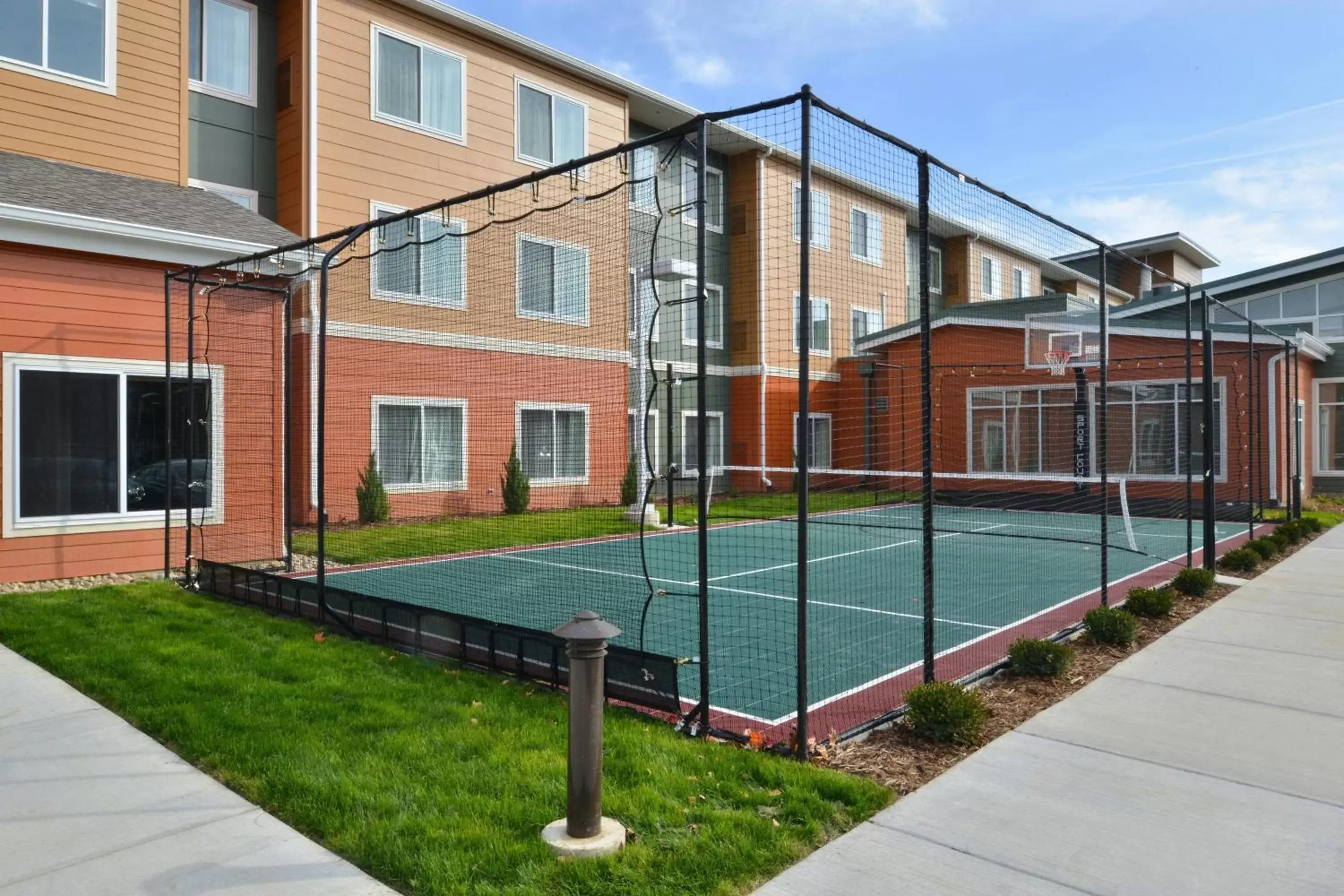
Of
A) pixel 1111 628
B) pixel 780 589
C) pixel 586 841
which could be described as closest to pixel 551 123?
pixel 780 589

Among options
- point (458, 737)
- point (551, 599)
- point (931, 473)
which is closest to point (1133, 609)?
point (931, 473)

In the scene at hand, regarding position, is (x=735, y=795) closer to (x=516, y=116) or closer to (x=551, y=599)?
(x=551, y=599)

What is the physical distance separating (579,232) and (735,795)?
12.1 meters

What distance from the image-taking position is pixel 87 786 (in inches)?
147

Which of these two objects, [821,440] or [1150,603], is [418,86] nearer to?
[821,440]

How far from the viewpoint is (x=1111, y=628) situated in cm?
606

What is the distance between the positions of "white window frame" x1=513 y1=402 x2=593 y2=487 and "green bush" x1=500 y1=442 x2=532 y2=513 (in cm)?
22

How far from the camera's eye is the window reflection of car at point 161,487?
8672mm

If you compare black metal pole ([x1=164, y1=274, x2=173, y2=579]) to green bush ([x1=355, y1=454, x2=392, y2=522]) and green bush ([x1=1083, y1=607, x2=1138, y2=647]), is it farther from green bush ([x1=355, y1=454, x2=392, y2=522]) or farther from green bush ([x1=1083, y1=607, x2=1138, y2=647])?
green bush ([x1=1083, y1=607, x2=1138, y2=647])

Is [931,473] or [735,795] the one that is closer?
[735,795]

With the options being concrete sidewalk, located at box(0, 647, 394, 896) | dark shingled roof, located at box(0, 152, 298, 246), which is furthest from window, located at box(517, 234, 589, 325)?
concrete sidewalk, located at box(0, 647, 394, 896)

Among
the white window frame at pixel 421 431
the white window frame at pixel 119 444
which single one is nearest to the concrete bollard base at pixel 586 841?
the white window frame at pixel 119 444

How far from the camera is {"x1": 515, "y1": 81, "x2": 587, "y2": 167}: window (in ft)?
52.1

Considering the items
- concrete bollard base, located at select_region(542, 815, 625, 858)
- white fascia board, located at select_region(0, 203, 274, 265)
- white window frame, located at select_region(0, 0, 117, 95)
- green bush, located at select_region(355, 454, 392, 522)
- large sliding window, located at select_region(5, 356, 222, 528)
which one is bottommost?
concrete bollard base, located at select_region(542, 815, 625, 858)
